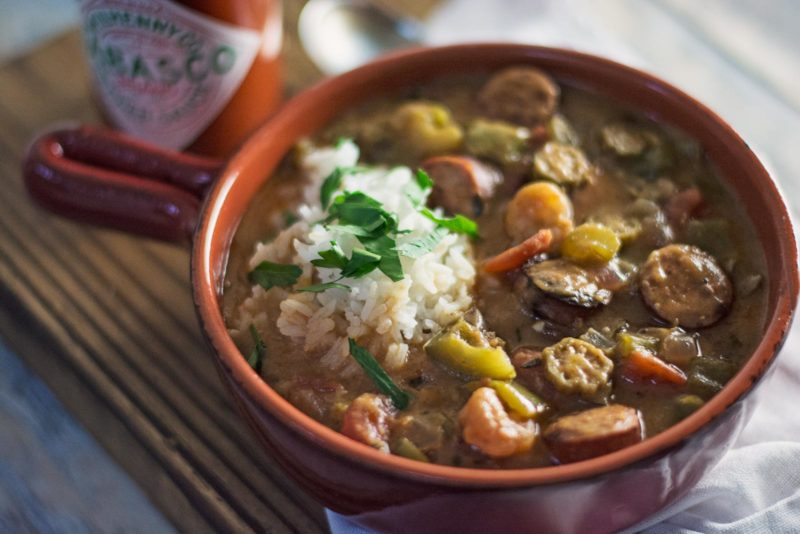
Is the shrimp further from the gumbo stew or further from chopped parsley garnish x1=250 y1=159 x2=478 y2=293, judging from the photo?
chopped parsley garnish x1=250 y1=159 x2=478 y2=293

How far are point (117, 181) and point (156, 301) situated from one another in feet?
1.65

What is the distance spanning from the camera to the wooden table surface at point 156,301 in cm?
245

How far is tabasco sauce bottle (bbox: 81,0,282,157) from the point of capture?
114 inches

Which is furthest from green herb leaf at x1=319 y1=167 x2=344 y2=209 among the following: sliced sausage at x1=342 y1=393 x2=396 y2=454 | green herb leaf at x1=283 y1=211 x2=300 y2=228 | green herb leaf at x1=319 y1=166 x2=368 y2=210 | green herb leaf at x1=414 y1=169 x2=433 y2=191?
sliced sausage at x1=342 y1=393 x2=396 y2=454

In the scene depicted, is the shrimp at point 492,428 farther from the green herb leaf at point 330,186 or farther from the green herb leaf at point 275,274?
the green herb leaf at point 330,186

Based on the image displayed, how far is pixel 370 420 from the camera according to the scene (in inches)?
80.0

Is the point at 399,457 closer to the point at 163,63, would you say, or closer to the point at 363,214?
the point at 363,214

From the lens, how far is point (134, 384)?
2.65 m

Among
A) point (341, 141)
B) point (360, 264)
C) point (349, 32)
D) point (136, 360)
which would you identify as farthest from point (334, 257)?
point (349, 32)

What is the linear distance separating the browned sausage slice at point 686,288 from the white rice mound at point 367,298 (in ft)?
1.48

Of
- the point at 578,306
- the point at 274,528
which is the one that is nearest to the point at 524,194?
the point at 578,306

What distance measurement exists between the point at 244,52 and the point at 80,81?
96cm

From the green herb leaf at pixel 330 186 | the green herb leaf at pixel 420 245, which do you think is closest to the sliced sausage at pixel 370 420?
the green herb leaf at pixel 420 245

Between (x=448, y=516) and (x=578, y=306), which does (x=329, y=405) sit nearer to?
(x=448, y=516)
